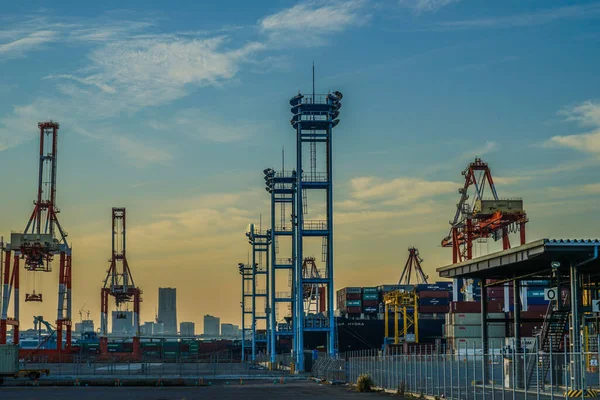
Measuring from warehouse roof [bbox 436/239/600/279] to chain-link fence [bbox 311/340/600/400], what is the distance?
3.57 meters

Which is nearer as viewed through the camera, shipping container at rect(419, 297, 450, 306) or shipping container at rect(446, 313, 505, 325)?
shipping container at rect(446, 313, 505, 325)

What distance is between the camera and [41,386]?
185ft

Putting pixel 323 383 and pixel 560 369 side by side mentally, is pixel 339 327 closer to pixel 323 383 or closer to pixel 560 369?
pixel 323 383

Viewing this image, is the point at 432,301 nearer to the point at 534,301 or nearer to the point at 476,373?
the point at 534,301

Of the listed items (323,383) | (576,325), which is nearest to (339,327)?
(323,383)

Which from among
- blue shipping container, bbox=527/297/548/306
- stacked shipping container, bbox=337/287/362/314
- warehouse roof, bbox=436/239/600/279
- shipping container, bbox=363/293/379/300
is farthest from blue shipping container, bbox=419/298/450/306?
warehouse roof, bbox=436/239/600/279

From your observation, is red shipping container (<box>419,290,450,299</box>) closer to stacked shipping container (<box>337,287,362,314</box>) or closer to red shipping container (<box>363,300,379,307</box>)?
red shipping container (<box>363,300,379,307</box>)

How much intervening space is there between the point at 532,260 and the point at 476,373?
13.5 m

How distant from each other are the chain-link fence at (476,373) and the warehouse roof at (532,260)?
3575 mm

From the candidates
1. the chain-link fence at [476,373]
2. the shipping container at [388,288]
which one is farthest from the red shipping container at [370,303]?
the chain-link fence at [476,373]

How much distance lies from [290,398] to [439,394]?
23.8 ft

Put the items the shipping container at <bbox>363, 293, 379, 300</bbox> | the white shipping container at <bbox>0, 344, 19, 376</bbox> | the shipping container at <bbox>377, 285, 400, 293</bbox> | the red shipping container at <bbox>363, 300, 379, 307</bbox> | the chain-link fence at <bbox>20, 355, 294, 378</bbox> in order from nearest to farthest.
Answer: the white shipping container at <bbox>0, 344, 19, 376</bbox> < the chain-link fence at <bbox>20, 355, 294, 378</bbox> < the shipping container at <bbox>377, 285, 400, 293</bbox> < the red shipping container at <bbox>363, 300, 379, 307</bbox> < the shipping container at <bbox>363, 293, 379, 300</bbox>

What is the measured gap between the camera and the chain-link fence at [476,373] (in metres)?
31.1

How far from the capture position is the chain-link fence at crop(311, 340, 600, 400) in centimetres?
3112
